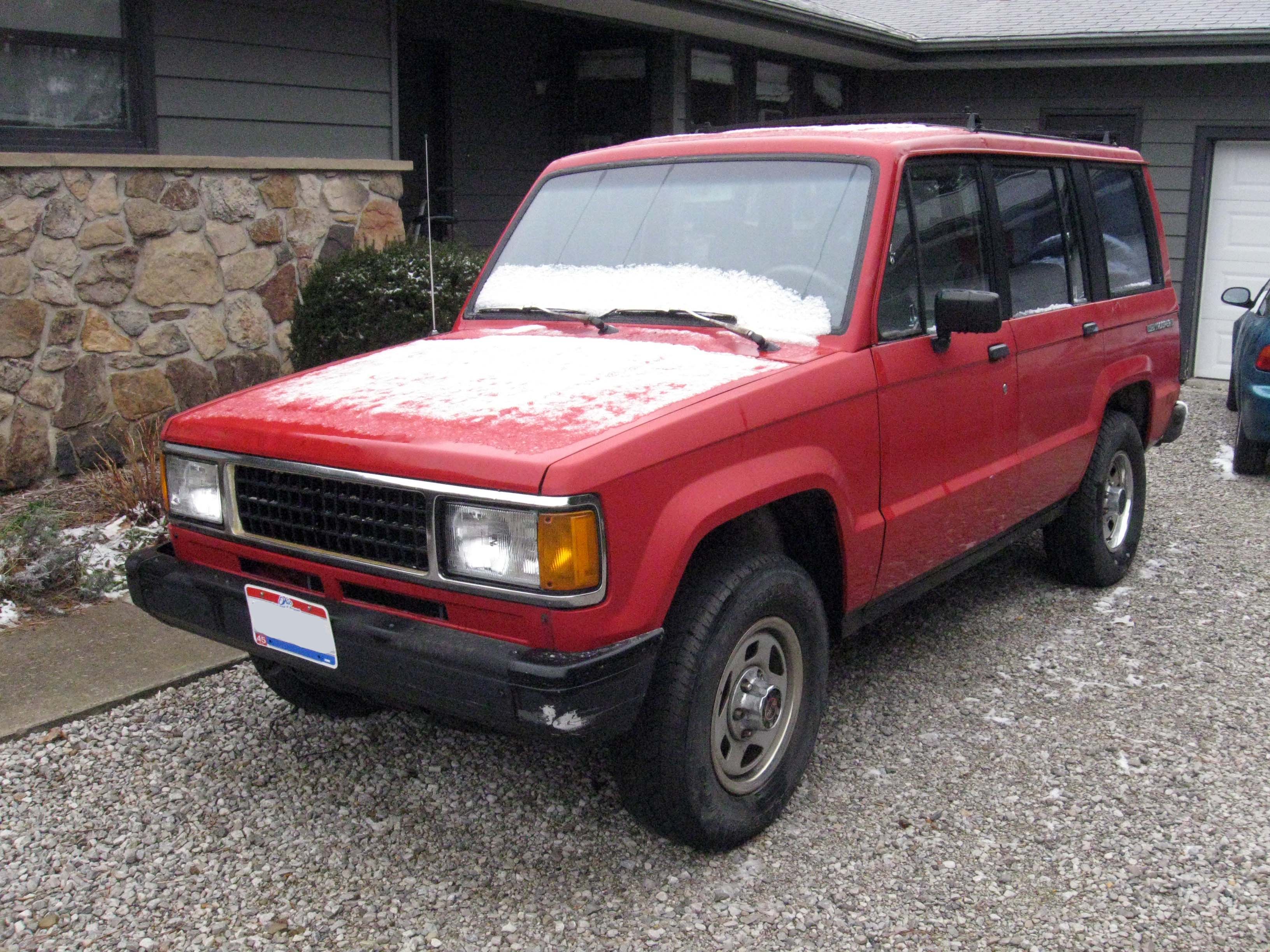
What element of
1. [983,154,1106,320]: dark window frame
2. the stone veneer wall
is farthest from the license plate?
the stone veneer wall

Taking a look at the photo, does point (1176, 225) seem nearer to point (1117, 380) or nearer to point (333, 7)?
point (1117, 380)

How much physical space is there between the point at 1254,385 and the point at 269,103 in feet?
20.6

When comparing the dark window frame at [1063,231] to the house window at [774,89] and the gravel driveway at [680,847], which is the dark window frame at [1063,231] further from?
the house window at [774,89]

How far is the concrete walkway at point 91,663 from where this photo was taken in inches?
157

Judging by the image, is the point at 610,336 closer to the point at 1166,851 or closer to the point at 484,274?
the point at 484,274

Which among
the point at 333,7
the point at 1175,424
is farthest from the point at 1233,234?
the point at 333,7

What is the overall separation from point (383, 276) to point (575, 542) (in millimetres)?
4173

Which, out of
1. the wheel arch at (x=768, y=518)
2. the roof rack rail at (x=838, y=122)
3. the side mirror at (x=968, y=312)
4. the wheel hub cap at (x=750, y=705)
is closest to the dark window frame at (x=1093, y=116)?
the roof rack rail at (x=838, y=122)

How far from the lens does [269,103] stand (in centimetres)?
720

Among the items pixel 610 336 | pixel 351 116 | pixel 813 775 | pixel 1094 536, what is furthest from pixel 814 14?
pixel 813 775

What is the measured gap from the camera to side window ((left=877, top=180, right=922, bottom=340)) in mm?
3631

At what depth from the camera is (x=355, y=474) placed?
2.85 metres

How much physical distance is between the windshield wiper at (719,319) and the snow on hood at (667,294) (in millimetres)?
13

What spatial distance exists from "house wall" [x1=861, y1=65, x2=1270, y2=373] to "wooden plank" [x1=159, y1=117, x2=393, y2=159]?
20.4 ft
